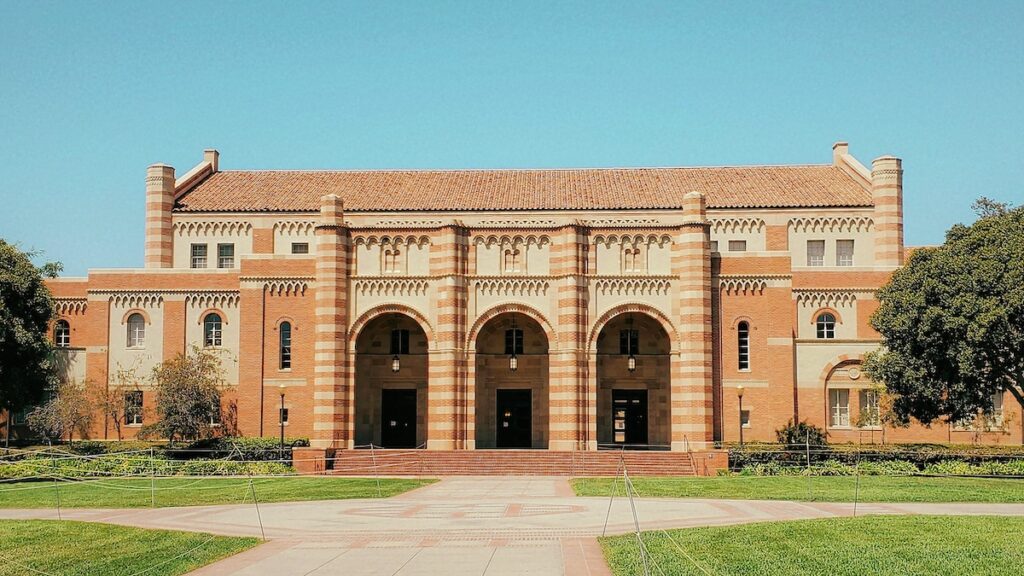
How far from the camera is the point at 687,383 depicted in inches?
1778

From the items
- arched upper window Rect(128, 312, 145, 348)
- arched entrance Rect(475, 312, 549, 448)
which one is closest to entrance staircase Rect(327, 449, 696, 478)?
arched entrance Rect(475, 312, 549, 448)

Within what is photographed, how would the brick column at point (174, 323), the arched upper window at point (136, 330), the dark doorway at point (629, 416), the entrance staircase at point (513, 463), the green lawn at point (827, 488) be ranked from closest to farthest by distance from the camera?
the green lawn at point (827, 488) < the entrance staircase at point (513, 463) < the dark doorway at point (629, 416) < the brick column at point (174, 323) < the arched upper window at point (136, 330)

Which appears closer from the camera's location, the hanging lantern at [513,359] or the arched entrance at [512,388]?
the hanging lantern at [513,359]

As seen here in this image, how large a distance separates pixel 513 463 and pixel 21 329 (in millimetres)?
19694

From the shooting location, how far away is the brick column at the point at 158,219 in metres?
55.3

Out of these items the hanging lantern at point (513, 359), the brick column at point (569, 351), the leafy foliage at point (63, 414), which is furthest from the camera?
the hanging lantern at point (513, 359)

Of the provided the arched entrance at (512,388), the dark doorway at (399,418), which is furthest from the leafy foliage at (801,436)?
the dark doorway at (399,418)

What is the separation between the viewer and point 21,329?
42.7 meters

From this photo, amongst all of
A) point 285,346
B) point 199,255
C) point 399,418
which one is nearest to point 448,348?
point 399,418

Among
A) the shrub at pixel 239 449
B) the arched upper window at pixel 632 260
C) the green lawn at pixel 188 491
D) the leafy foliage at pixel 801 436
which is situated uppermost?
the arched upper window at pixel 632 260

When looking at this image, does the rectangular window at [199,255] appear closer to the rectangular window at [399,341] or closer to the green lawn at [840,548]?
the rectangular window at [399,341]

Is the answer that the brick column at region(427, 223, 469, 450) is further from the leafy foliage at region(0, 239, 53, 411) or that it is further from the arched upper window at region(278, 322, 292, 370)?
the leafy foliage at region(0, 239, 53, 411)

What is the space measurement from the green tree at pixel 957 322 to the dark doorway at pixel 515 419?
1529 cm

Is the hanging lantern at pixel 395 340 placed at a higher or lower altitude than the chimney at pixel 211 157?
lower
